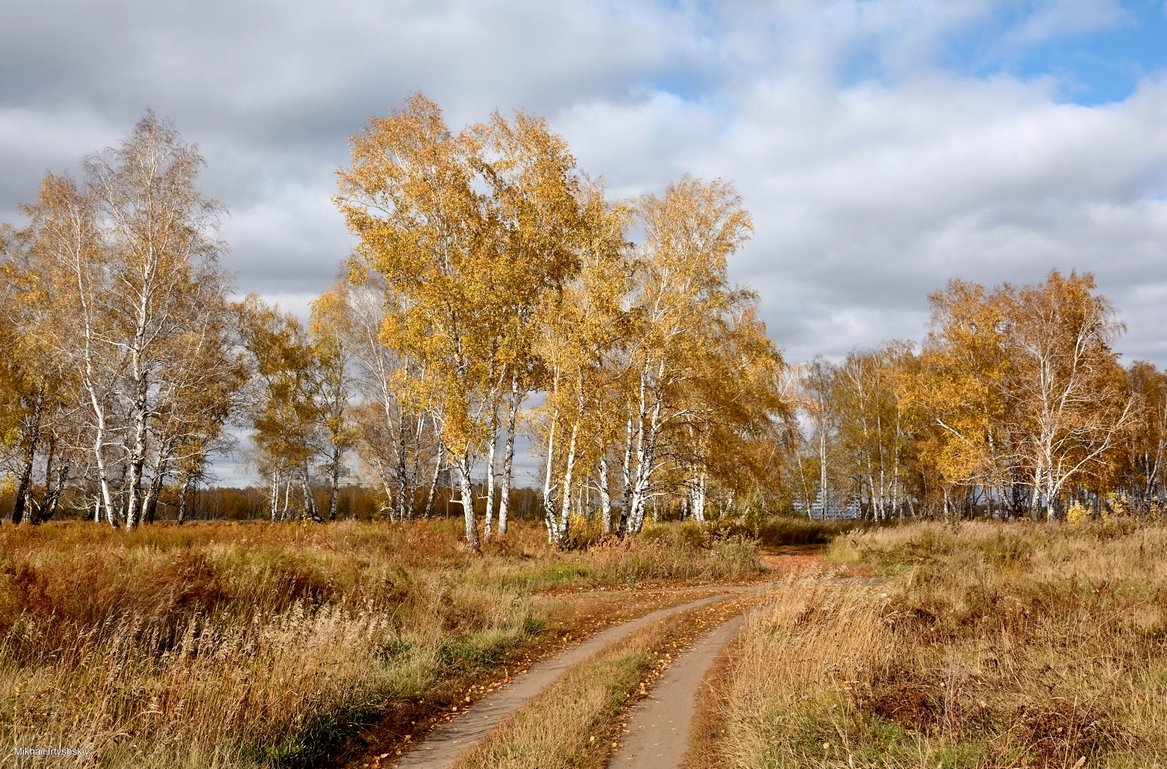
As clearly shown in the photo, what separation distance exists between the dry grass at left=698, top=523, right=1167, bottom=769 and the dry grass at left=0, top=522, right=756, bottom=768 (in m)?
4.19

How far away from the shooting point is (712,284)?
25531 millimetres

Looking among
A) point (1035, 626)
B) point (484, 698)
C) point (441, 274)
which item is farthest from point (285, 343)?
point (1035, 626)

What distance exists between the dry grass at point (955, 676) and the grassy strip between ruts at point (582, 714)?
118cm

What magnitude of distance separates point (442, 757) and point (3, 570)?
6.45 m

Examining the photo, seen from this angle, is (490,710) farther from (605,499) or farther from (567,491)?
(605,499)

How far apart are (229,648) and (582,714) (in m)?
4.05

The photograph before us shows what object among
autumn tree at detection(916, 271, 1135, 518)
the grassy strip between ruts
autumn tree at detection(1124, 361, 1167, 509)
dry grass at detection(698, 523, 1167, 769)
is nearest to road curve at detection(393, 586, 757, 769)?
the grassy strip between ruts

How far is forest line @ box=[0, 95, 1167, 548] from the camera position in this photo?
2134 cm

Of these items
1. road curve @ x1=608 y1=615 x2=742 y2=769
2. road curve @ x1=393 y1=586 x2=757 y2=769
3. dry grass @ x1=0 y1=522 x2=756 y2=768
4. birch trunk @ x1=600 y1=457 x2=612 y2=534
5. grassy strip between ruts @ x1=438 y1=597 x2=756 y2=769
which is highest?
birch trunk @ x1=600 y1=457 x2=612 y2=534

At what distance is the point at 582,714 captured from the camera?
25.6 ft

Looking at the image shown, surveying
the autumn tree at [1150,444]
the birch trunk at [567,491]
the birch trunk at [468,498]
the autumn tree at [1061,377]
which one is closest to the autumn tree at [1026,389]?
the autumn tree at [1061,377]

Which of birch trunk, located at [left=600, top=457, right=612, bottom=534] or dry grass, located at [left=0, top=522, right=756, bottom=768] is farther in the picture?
birch trunk, located at [left=600, top=457, right=612, bottom=534]

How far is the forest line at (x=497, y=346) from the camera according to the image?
70.0 feet

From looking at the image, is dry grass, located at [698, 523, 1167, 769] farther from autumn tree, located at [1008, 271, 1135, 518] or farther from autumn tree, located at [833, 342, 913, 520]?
autumn tree, located at [833, 342, 913, 520]
